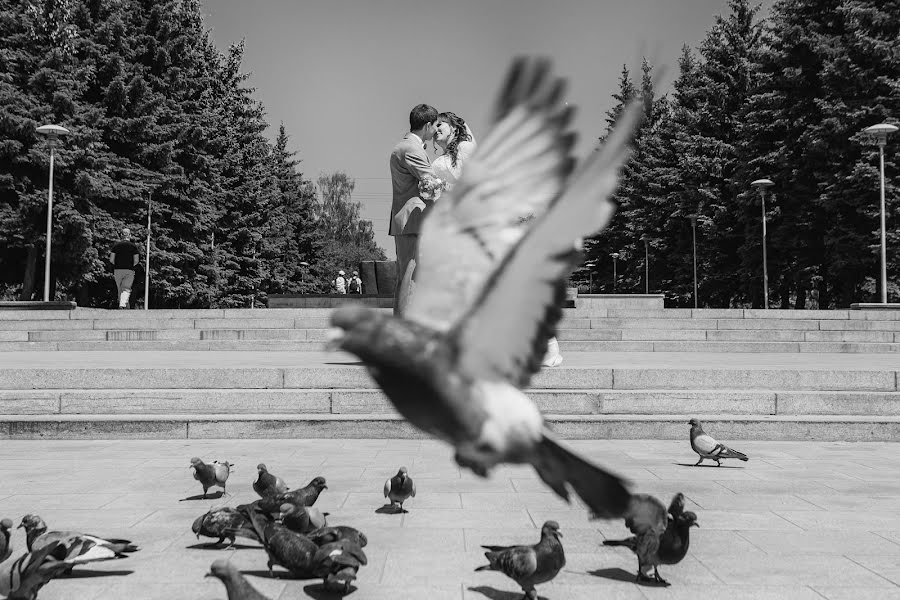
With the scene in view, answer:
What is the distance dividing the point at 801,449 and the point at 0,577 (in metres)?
7.94

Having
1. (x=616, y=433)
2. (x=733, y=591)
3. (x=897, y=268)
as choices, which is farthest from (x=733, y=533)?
(x=897, y=268)

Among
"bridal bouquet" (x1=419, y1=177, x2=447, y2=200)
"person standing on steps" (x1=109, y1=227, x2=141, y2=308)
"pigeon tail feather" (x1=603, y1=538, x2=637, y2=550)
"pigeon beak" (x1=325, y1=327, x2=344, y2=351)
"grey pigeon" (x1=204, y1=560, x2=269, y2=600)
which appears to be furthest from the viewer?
"person standing on steps" (x1=109, y1=227, x2=141, y2=308)

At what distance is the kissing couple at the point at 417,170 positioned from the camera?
291 inches

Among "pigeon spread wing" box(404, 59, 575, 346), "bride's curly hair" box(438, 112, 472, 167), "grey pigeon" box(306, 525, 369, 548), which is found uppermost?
"bride's curly hair" box(438, 112, 472, 167)

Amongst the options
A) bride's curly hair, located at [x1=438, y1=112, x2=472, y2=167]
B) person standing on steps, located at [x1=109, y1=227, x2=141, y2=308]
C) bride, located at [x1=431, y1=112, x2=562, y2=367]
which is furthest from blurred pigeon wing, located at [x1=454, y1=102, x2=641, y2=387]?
person standing on steps, located at [x1=109, y1=227, x2=141, y2=308]

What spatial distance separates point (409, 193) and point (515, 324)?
7834 mm

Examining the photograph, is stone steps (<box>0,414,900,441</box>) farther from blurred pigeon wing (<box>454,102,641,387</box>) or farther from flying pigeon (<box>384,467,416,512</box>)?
blurred pigeon wing (<box>454,102,641,387</box>)

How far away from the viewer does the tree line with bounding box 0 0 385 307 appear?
109 feet

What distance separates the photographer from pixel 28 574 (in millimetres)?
3707

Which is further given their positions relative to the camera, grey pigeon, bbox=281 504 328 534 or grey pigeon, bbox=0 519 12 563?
grey pigeon, bbox=281 504 328 534

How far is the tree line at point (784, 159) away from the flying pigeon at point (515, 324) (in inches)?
1381

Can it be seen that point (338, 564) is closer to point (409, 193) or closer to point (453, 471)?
point (453, 471)

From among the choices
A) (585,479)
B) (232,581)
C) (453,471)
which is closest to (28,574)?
(232,581)

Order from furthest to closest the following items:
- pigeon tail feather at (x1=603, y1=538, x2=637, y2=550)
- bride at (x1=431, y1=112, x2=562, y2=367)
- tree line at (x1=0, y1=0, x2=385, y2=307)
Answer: tree line at (x1=0, y1=0, x2=385, y2=307) < bride at (x1=431, y1=112, x2=562, y2=367) < pigeon tail feather at (x1=603, y1=538, x2=637, y2=550)
